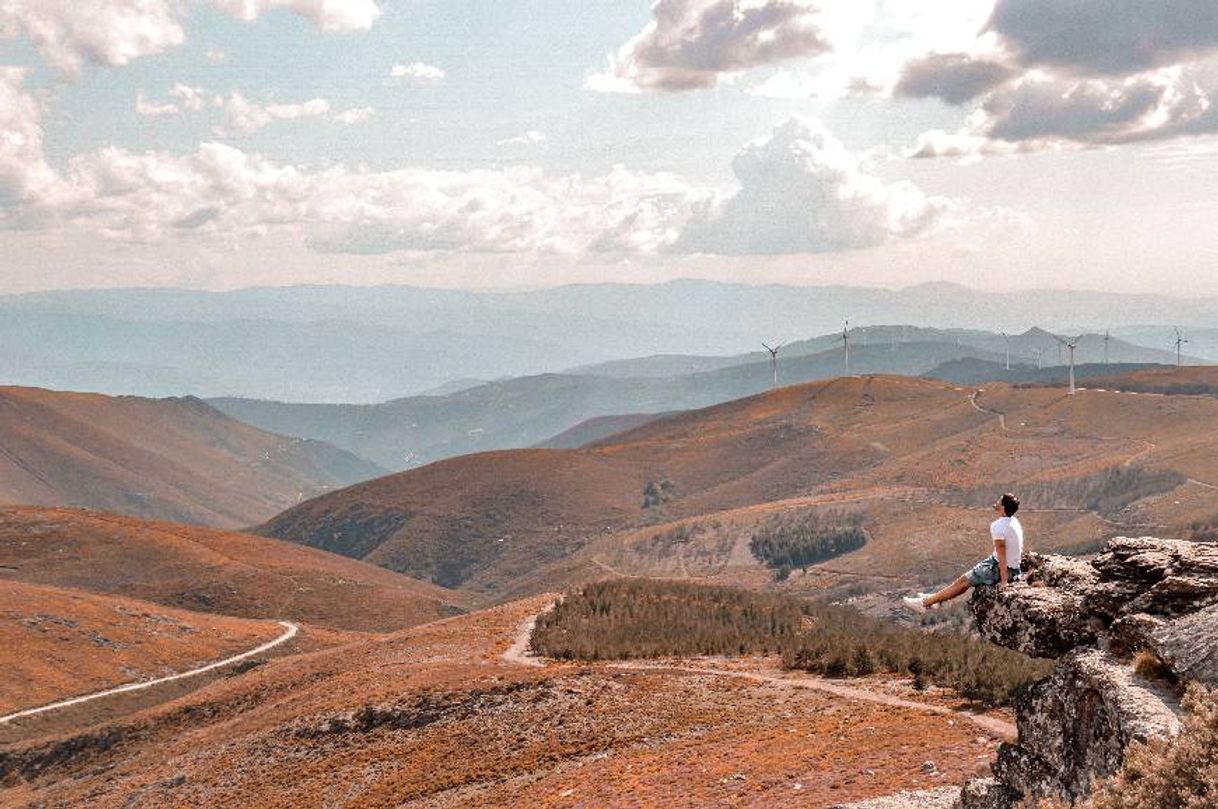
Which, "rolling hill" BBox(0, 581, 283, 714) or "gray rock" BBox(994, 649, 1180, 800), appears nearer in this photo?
"gray rock" BBox(994, 649, 1180, 800)

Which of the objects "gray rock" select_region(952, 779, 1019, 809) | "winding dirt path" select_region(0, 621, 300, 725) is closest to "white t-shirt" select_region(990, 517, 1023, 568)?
"gray rock" select_region(952, 779, 1019, 809)

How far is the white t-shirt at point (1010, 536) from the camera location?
25.7 meters

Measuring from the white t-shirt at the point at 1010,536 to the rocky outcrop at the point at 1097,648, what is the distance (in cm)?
79

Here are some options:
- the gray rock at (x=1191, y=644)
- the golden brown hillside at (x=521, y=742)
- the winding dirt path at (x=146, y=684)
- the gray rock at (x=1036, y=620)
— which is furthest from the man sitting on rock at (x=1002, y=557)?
the winding dirt path at (x=146, y=684)

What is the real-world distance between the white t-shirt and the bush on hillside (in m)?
18.0

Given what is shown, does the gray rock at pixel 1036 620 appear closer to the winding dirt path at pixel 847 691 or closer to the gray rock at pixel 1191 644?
the gray rock at pixel 1191 644

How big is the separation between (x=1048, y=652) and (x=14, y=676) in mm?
149389

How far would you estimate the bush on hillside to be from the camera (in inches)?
2108

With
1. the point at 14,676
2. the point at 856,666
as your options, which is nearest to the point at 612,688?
the point at 856,666

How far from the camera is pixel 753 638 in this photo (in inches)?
3159

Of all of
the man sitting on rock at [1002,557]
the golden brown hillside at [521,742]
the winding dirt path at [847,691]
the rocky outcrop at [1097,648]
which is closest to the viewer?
the rocky outcrop at [1097,648]

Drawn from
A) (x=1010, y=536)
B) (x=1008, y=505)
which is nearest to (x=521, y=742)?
(x=1010, y=536)

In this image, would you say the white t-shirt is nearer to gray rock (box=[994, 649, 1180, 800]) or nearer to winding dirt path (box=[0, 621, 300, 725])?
gray rock (box=[994, 649, 1180, 800])

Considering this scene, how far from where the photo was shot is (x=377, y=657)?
90.2m
